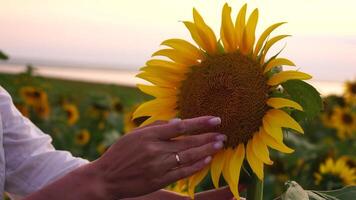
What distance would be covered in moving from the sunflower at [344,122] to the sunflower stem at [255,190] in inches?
137

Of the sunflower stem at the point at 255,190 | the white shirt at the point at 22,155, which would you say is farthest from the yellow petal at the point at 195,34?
the white shirt at the point at 22,155

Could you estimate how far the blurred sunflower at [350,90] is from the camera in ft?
16.1

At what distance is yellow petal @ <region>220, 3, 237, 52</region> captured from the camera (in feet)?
3.43

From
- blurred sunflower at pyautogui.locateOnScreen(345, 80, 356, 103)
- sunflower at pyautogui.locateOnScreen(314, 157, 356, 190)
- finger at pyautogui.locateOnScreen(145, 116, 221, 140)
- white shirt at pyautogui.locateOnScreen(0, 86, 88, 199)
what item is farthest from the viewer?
blurred sunflower at pyautogui.locateOnScreen(345, 80, 356, 103)

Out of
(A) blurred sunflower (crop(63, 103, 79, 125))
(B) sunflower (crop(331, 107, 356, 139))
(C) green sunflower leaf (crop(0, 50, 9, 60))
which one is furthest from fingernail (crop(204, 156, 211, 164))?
(A) blurred sunflower (crop(63, 103, 79, 125))

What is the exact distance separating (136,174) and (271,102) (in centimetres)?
22

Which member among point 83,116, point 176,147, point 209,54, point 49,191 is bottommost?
point 83,116

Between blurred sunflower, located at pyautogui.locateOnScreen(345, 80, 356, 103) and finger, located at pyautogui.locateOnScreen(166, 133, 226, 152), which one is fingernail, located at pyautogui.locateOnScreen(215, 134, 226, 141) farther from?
blurred sunflower, located at pyautogui.locateOnScreen(345, 80, 356, 103)

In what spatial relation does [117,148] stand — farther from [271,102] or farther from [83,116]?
[83,116]

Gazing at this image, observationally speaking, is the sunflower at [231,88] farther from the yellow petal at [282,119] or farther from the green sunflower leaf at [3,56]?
the green sunflower leaf at [3,56]

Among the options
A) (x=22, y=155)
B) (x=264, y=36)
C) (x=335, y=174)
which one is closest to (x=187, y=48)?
(x=264, y=36)

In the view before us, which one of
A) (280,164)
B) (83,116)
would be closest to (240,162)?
(280,164)

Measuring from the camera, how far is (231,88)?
3.44 ft

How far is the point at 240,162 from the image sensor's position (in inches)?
39.7
